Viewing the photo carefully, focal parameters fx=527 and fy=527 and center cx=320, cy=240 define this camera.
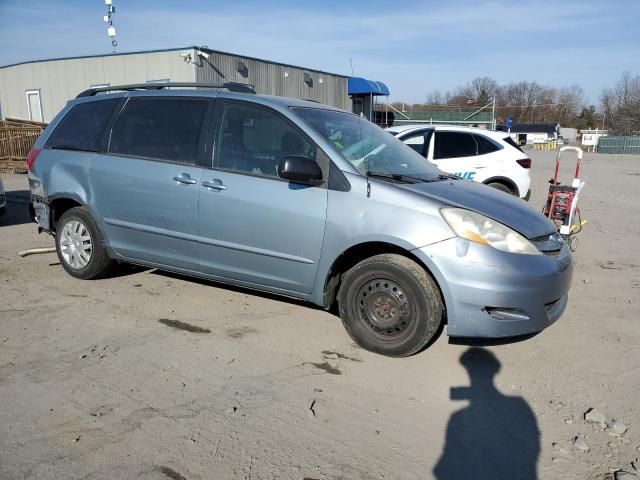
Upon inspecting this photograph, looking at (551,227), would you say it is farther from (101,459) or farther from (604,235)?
(604,235)

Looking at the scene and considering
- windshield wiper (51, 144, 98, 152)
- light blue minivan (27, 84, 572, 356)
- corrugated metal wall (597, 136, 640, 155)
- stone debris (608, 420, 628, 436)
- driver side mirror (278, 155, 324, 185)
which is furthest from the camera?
corrugated metal wall (597, 136, 640, 155)

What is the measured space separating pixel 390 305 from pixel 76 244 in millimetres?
3394

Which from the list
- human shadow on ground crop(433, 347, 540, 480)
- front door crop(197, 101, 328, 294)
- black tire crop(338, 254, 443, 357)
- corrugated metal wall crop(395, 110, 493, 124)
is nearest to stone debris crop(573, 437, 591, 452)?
human shadow on ground crop(433, 347, 540, 480)

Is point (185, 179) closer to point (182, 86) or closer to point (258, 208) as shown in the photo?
point (258, 208)

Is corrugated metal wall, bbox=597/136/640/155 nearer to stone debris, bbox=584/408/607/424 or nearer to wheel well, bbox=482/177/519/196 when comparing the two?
wheel well, bbox=482/177/519/196

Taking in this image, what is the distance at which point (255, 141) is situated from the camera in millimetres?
4395

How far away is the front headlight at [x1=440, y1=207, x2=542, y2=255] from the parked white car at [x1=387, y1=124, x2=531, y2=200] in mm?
6029

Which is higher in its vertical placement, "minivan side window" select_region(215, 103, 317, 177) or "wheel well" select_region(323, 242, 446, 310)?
"minivan side window" select_region(215, 103, 317, 177)

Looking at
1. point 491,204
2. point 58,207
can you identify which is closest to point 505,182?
point 491,204

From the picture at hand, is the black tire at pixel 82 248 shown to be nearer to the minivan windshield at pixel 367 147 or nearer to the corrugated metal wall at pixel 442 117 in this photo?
the minivan windshield at pixel 367 147

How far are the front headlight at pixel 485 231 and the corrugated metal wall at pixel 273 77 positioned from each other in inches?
557

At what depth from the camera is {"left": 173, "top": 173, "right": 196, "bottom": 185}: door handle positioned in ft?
14.7

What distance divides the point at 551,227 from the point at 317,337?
2.06 meters

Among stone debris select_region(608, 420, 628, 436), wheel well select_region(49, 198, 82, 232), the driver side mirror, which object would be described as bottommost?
stone debris select_region(608, 420, 628, 436)
